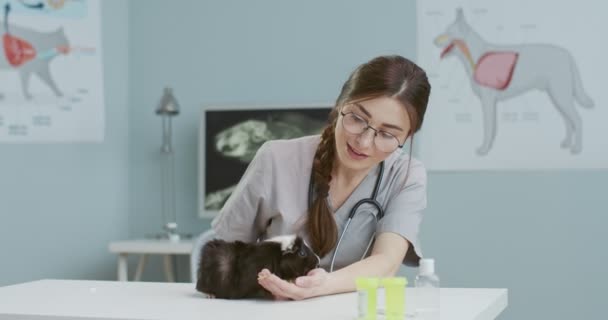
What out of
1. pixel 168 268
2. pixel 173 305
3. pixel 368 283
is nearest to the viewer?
pixel 368 283

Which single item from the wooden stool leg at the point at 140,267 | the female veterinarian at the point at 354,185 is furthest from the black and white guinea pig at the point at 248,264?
the wooden stool leg at the point at 140,267

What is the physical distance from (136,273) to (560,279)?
195cm

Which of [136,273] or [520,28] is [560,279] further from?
[136,273]

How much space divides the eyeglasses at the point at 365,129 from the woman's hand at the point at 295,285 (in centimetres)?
33

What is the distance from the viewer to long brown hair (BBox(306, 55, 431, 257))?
1.97m

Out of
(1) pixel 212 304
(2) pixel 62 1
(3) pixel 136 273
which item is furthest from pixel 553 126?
(1) pixel 212 304

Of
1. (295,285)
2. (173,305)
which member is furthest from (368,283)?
(173,305)

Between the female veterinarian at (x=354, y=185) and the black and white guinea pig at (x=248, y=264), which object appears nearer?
the black and white guinea pig at (x=248, y=264)

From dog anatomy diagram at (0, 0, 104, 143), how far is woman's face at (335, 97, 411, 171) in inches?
90.8

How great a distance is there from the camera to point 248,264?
1.77 m

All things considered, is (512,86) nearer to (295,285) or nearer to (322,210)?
(322,210)

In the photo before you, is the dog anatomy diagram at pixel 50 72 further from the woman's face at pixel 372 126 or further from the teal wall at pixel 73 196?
the woman's face at pixel 372 126

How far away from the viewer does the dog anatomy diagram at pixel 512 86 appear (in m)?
3.94

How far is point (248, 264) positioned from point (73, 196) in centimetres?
258
